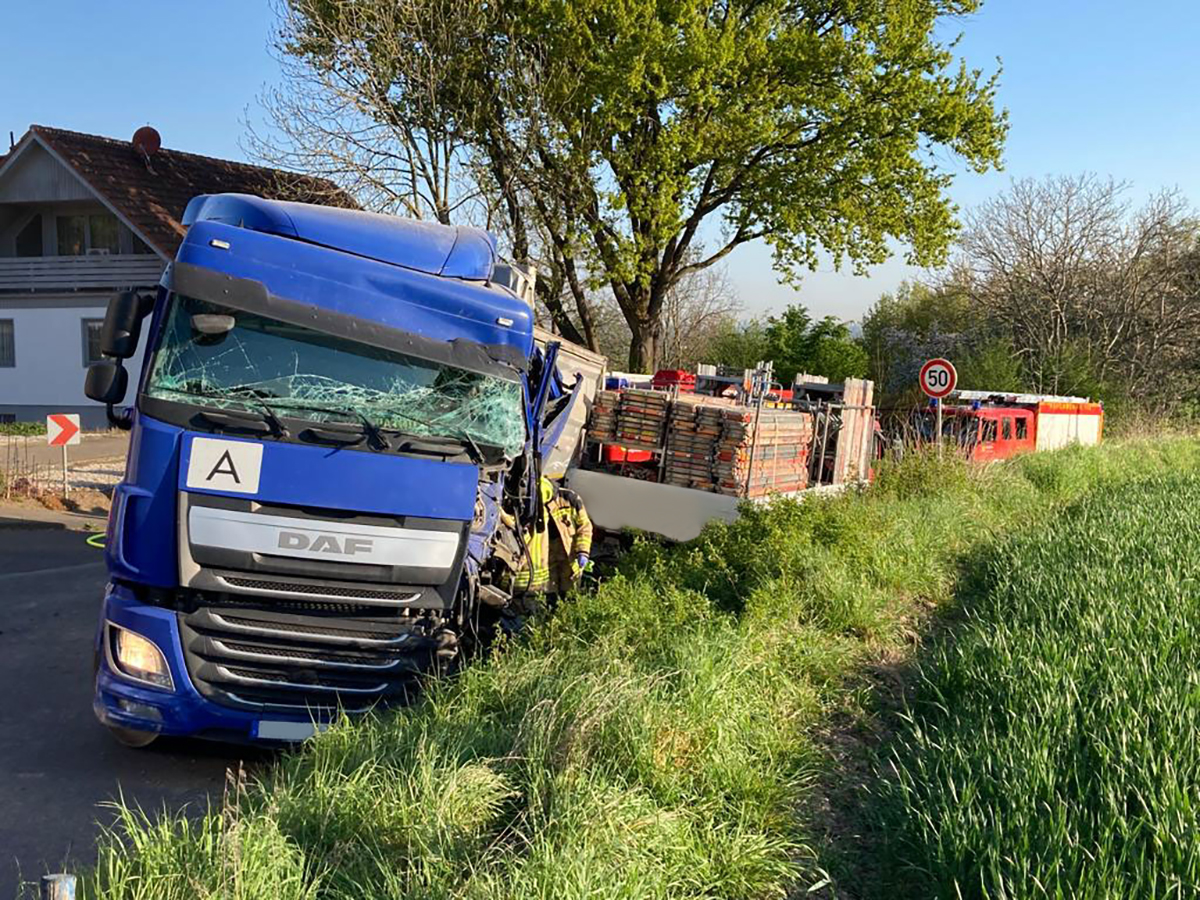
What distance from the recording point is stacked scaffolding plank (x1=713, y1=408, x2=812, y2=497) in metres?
8.98

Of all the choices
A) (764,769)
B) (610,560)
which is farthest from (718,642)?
(610,560)

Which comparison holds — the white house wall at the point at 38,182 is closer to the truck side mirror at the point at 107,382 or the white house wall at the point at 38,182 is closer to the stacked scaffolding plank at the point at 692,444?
the stacked scaffolding plank at the point at 692,444

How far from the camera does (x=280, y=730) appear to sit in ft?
15.6

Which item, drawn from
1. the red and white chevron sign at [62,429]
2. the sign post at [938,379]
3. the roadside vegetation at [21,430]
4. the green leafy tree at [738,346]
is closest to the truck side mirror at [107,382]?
the red and white chevron sign at [62,429]

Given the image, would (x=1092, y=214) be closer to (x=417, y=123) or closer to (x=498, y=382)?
(x=417, y=123)

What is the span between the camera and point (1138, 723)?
3.92m

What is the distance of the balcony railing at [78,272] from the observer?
78.7 feet

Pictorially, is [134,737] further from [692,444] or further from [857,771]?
[692,444]

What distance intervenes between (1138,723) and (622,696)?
2.22 metres

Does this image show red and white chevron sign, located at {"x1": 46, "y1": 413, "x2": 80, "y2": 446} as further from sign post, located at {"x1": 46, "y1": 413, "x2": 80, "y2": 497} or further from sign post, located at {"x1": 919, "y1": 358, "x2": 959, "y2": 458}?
sign post, located at {"x1": 919, "y1": 358, "x2": 959, "y2": 458}

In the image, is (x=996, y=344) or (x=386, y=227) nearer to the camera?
(x=386, y=227)

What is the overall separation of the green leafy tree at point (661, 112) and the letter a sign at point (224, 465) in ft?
44.7

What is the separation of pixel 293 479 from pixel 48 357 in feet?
77.7

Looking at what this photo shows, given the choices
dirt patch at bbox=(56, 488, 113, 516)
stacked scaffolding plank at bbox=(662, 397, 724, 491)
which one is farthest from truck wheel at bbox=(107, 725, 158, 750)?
dirt patch at bbox=(56, 488, 113, 516)
